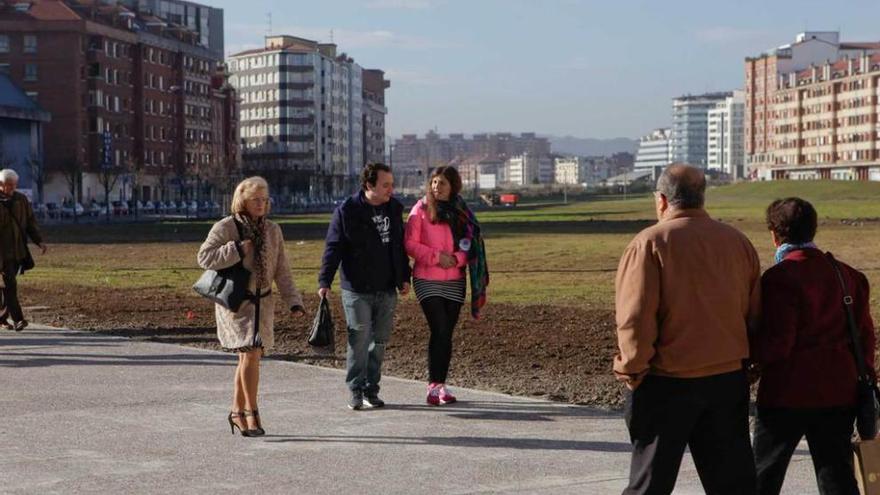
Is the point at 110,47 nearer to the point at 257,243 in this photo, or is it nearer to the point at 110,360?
the point at 110,360

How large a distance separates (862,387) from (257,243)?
4598 mm

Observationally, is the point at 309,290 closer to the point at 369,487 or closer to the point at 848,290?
the point at 369,487

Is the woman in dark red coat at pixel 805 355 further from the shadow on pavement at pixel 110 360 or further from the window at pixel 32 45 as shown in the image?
the window at pixel 32 45

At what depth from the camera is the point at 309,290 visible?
80.8 ft

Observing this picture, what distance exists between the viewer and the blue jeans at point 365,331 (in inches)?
424

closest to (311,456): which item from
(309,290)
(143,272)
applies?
(309,290)

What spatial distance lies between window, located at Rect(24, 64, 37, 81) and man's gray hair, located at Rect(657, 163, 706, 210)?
11099 centimetres

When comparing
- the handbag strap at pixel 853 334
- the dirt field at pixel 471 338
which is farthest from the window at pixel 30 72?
the handbag strap at pixel 853 334

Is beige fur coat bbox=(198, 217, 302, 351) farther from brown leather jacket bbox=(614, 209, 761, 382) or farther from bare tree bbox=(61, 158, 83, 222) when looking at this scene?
bare tree bbox=(61, 158, 83, 222)

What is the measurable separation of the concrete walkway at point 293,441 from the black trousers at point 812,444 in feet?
4.23

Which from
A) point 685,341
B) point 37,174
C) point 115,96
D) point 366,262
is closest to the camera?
point 685,341

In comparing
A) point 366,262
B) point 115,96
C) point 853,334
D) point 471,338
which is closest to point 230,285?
point 366,262

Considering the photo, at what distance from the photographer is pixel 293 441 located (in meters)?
9.48

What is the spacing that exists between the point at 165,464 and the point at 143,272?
74.5ft
